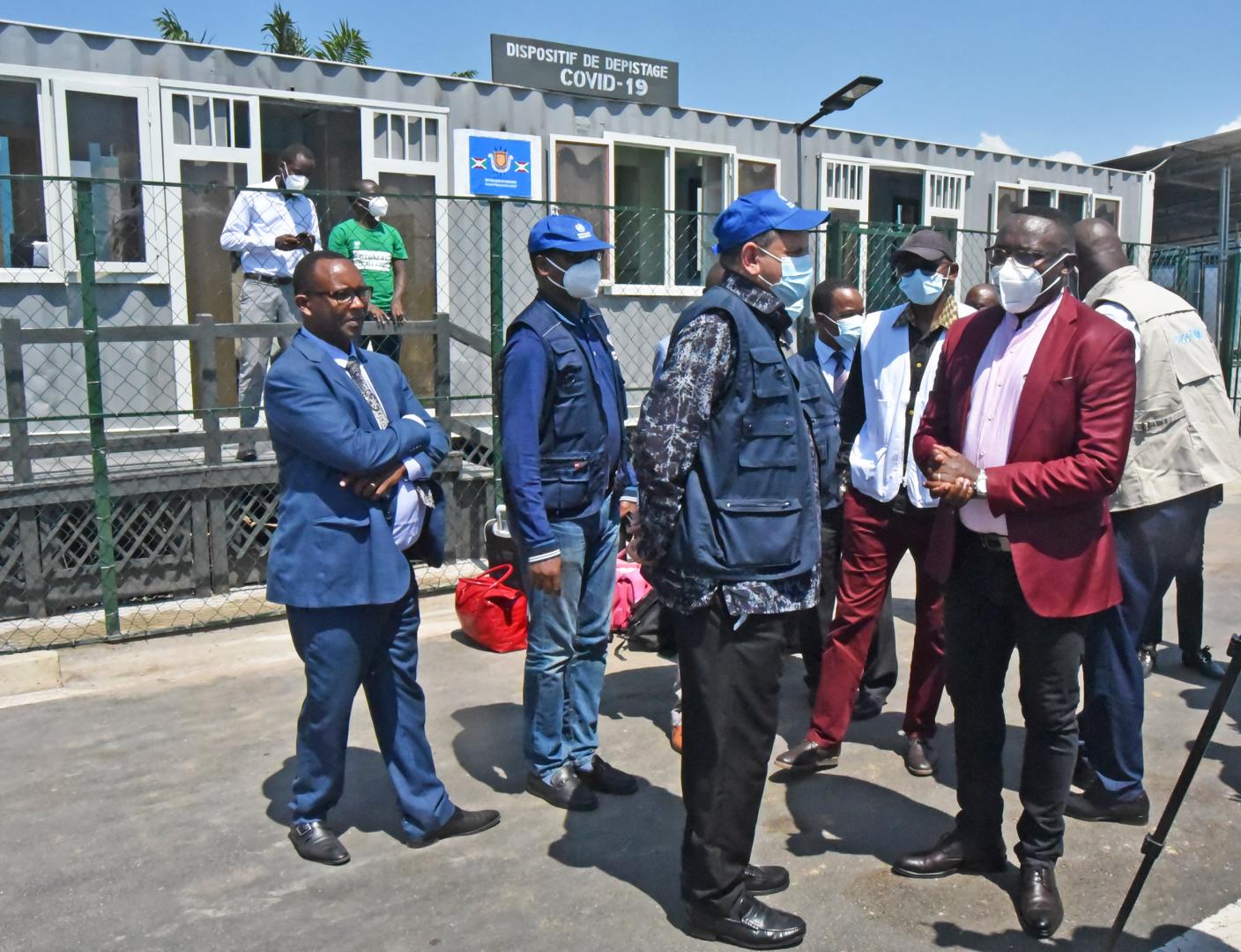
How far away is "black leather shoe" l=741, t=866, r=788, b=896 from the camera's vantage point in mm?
3295

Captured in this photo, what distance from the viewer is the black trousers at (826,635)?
4.75 m

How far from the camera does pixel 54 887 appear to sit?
3.37 metres

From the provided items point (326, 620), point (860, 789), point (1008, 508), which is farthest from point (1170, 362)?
point (326, 620)

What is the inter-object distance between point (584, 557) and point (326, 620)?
1.01m

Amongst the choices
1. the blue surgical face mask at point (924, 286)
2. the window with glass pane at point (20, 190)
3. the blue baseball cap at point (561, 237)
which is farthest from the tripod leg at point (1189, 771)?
the window with glass pane at point (20, 190)

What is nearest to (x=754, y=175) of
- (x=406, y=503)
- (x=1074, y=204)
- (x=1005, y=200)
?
(x=1005, y=200)

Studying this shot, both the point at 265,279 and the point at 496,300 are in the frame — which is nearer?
the point at 496,300

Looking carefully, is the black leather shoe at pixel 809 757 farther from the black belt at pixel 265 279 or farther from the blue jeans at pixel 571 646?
the black belt at pixel 265 279

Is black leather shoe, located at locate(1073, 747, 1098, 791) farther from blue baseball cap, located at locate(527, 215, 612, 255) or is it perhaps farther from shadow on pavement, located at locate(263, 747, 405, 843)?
blue baseball cap, located at locate(527, 215, 612, 255)

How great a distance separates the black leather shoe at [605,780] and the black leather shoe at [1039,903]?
4.75 ft

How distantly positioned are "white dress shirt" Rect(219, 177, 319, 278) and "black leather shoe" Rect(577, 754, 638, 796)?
174 inches

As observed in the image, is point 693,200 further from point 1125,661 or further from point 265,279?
point 1125,661

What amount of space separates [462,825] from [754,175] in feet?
28.1

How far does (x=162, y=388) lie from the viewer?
25.3ft
